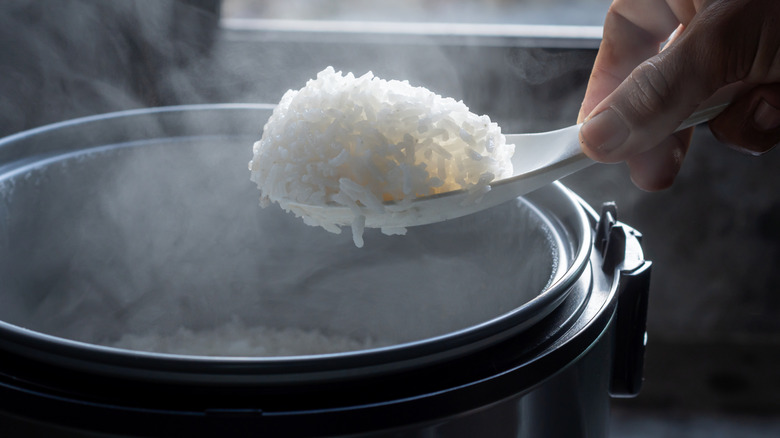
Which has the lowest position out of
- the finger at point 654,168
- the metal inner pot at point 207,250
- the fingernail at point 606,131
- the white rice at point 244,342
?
the white rice at point 244,342

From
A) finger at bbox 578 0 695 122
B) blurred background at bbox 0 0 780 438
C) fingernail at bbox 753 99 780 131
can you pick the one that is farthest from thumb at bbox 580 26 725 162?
blurred background at bbox 0 0 780 438

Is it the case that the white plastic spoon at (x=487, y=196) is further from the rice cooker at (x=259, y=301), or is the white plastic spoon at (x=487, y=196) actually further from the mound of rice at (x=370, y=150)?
the rice cooker at (x=259, y=301)

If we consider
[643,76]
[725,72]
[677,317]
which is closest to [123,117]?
[643,76]

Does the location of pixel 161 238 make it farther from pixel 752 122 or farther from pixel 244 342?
pixel 752 122

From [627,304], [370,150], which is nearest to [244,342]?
[370,150]

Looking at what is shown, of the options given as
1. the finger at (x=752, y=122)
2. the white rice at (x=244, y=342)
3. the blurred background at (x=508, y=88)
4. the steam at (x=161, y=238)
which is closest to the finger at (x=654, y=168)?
the finger at (x=752, y=122)

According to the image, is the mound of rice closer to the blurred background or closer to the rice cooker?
the rice cooker

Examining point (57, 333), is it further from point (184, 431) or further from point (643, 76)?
point (643, 76)
